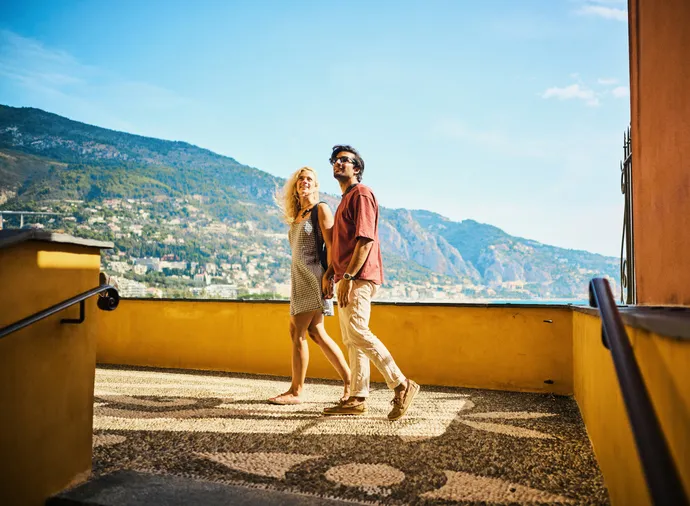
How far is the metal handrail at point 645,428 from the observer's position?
2.34 feet

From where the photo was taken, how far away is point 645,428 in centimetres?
82

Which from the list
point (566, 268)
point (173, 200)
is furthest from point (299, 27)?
point (566, 268)

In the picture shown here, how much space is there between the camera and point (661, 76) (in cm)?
286

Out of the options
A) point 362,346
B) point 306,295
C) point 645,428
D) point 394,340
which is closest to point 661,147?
point 362,346

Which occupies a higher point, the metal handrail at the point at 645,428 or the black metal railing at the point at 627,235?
the black metal railing at the point at 627,235

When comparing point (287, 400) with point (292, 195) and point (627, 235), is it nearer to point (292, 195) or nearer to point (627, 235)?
point (292, 195)

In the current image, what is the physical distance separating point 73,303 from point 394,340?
3398mm

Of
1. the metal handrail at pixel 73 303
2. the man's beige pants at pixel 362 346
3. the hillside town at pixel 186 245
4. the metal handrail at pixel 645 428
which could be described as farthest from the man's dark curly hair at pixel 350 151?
the hillside town at pixel 186 245

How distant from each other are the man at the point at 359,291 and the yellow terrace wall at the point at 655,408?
1.26 meters

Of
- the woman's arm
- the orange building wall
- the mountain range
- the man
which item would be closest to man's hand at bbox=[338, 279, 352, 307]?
the man

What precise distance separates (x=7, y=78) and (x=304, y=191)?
100487mm

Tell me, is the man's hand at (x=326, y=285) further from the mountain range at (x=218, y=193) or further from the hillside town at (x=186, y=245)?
the mountain range at (x=218, y=193)

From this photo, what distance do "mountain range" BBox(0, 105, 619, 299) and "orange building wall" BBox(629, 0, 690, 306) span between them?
124 feet

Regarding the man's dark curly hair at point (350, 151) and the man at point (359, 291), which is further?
the man's dark curly hair at point (350, 151)
